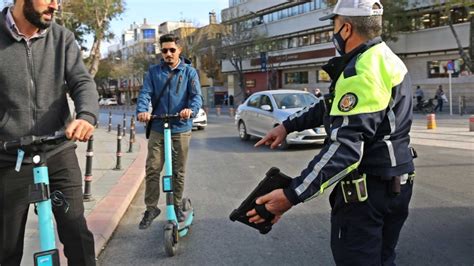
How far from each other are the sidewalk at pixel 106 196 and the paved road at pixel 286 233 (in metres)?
0.14

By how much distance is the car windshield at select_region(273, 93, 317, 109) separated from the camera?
13.1 m

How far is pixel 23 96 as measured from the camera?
2.73m

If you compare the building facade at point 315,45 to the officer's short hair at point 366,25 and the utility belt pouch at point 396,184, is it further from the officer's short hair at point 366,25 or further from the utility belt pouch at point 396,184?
the utility belt pouch at point 396,184

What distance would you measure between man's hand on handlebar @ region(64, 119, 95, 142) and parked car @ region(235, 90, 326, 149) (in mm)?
9564

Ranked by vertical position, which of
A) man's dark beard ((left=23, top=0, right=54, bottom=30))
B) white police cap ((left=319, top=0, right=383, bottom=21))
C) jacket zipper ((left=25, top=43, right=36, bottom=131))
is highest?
man's dark beard ((left=23, top=0, right=54, bottom=30))

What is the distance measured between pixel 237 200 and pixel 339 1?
15.7 feet

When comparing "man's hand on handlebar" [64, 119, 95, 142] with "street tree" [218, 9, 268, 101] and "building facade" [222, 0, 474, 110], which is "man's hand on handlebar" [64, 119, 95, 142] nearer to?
"building facade" [222, 0, 474, 110]

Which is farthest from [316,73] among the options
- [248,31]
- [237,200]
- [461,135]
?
[237,200]

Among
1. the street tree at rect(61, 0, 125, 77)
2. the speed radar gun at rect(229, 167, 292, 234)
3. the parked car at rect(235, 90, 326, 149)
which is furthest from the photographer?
the street tree at rect(61, 0, 125, 77)

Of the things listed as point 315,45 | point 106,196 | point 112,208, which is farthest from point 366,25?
point 315,45

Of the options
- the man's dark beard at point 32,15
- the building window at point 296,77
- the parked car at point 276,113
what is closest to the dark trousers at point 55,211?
the man's dark beard at point 32,15

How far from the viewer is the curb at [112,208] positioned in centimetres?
501

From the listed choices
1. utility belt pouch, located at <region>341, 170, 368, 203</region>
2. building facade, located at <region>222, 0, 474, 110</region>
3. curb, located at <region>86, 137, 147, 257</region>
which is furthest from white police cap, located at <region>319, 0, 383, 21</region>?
Answer: building facade, located at <region>222, 0, 474, 110</region>

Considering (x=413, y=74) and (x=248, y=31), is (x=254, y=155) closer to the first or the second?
(x=413, y=74)
